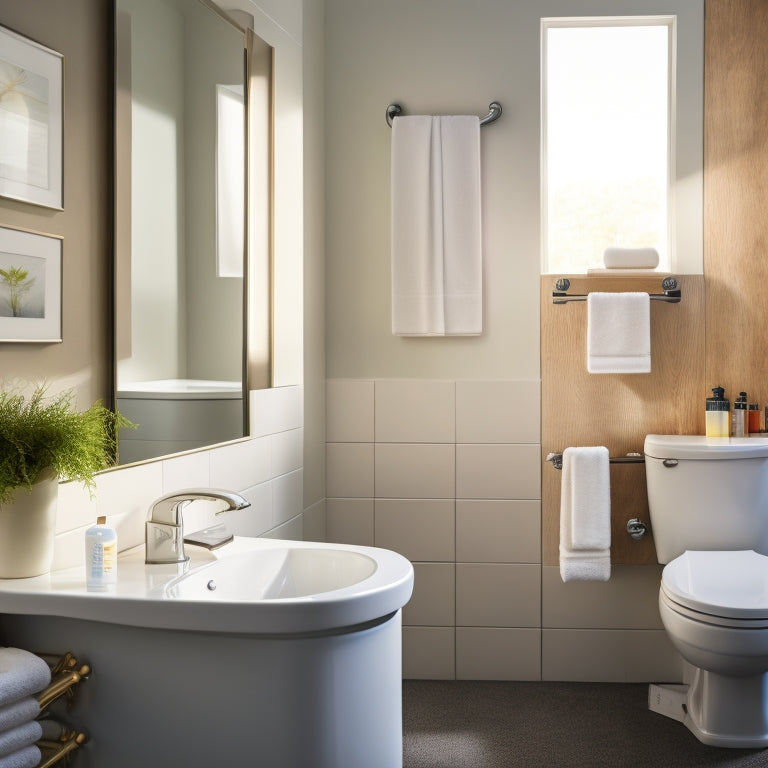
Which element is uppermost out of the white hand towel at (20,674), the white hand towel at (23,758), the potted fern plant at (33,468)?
the potted fern plant at (33,468)

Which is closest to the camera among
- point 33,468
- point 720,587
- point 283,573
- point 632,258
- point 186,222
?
point 33,468

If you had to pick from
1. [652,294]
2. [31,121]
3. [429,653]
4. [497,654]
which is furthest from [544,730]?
[31,121]

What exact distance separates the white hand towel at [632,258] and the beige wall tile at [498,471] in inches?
25.1

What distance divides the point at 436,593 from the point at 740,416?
1.12 metres

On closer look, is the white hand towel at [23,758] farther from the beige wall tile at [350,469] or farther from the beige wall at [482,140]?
the beige wall at [482,140]

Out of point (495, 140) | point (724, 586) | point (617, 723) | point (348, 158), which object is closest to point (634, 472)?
point (724, 586)

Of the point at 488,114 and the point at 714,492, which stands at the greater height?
the point at 488,114

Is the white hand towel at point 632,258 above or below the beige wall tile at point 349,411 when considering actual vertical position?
above

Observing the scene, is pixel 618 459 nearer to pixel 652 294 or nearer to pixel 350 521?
pixel 652 294

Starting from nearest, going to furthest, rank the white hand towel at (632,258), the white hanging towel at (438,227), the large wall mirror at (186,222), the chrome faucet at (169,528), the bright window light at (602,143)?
the chrome faucet at (169,528), the large wall mirror at (186,222), the white hand towel at (632,258), the white hanging towel at (438,227), the bright window light at (602,143)

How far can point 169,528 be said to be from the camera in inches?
60.4

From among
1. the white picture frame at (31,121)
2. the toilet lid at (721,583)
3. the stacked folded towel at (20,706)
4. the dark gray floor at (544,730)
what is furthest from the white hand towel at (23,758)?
the toilet lid at (721,583)

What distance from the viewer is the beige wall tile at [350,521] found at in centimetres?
282

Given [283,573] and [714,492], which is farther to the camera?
[714,492]
